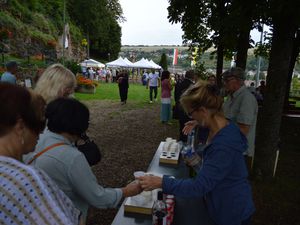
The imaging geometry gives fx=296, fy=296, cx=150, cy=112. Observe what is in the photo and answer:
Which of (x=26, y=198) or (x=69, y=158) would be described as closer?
(x=26, y=198)

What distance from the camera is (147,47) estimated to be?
472 feet

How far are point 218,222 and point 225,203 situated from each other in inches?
6.4

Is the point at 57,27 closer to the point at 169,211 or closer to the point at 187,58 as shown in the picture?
the point at 187,58

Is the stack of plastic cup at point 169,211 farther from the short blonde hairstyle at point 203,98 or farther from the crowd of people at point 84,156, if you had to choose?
the short blonde hairstyle at point 203,98

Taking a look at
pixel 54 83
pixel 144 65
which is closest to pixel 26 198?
pixel 54 83

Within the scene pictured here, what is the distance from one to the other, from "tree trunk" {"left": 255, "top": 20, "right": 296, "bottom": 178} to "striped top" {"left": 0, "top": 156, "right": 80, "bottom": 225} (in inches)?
165

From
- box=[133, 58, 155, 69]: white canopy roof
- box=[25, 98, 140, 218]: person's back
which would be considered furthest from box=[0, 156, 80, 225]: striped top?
box=[133, 58, 155, 69]: white canopy roof

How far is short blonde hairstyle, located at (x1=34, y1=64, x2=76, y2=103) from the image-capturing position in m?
2.62

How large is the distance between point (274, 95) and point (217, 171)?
328 centimetres

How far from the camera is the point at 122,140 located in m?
8.00

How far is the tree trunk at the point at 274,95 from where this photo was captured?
14.6 ft

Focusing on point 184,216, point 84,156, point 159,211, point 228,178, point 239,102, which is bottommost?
point 184,216

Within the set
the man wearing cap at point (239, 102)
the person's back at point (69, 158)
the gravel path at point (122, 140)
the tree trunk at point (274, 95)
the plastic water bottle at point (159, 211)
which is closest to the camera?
the person's back at point (69, 158)

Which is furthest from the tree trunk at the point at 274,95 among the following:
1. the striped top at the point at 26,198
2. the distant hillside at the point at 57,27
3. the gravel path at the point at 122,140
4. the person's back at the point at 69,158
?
the distant hillside at the point at 57,27
